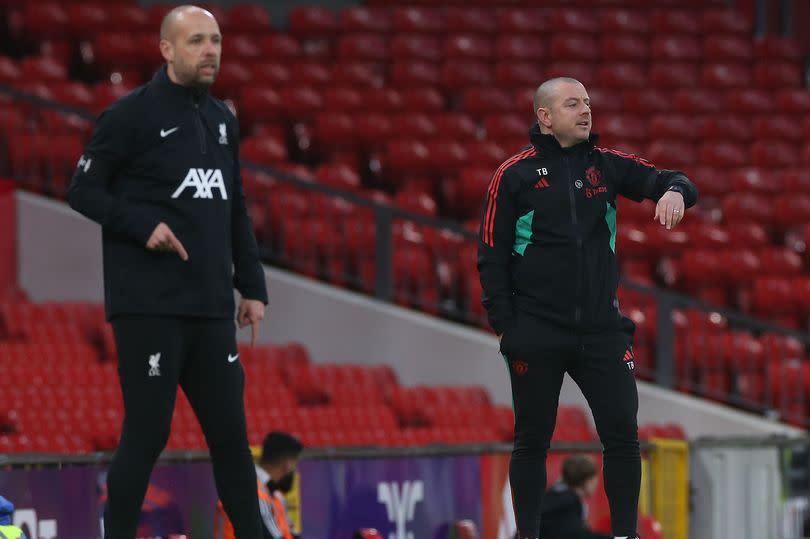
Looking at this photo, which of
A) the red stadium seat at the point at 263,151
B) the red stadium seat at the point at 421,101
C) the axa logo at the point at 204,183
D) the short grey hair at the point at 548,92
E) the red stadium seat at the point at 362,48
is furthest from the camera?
the red stadium seat at the point at 362,48

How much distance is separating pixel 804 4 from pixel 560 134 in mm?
15899

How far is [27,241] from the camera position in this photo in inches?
481

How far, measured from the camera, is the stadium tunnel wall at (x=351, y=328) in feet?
39.9

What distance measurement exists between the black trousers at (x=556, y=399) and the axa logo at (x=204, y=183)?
1.08 m

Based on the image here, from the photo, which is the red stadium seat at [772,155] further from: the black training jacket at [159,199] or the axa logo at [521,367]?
the black training jacket at [159,199]

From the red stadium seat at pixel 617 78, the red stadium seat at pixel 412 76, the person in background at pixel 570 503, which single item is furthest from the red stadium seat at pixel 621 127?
the person in background at pixel 570 503

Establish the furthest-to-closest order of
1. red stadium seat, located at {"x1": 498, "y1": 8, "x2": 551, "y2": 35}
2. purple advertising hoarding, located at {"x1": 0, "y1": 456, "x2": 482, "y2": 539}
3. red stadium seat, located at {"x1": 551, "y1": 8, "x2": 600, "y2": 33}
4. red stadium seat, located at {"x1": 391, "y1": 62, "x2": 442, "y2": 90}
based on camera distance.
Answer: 1. red stadium seat, located at {"x1": 551, "y1": 8, "x2": 600, "y2": 33}
2. red stadium seat, located at {"x1": 498, "y1": 8, "x2": 551, "y2": 35}
3. red stadium seat, located at {"x1": 391, "y1": 62, "x2": 442, "y2": 90}
4. purple advertising hoarding, located at {"x1": 0, "y1": 456, "x2": 482, "y2": 539}

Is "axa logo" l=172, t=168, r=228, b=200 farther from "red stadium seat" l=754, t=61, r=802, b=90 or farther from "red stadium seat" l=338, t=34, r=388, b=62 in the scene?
"red stadium seat" l=754, t=61, r=802, b=90

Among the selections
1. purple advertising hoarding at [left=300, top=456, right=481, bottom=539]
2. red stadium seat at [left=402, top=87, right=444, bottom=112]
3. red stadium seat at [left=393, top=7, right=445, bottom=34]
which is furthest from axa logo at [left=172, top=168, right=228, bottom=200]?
red stadium seat at [left=393, top=7, right=445, bottom=34]

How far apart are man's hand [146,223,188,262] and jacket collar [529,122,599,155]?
1328 mm

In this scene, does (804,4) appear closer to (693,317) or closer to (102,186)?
(693,317)

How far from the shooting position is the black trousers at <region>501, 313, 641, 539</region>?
5.01m

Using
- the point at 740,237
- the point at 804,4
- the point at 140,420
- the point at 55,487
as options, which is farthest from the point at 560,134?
the point at 804,4

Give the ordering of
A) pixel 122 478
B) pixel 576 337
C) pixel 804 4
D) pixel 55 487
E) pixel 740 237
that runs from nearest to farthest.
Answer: pixel 122 478, pixel 576 337, pixel 55 487, pixel 740 237, pixel 804 4
